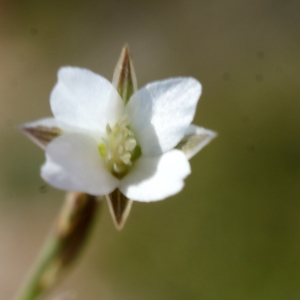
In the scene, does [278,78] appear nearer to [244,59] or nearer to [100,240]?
[244,59]

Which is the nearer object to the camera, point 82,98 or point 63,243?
point 82,98

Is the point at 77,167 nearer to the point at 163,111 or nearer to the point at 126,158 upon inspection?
the point at 126,158

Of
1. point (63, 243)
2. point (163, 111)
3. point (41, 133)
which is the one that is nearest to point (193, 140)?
point (163, 111)

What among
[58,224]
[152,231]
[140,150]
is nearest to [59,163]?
[140,150]

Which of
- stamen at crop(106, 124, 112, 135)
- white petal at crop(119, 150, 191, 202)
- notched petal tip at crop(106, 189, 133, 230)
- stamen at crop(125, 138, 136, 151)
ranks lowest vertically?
notched petal tip at crop(106, 189, 133, 230)

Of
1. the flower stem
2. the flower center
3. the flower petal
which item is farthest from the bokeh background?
the flower petal

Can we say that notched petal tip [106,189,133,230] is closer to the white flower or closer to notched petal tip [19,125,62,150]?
the white flower
